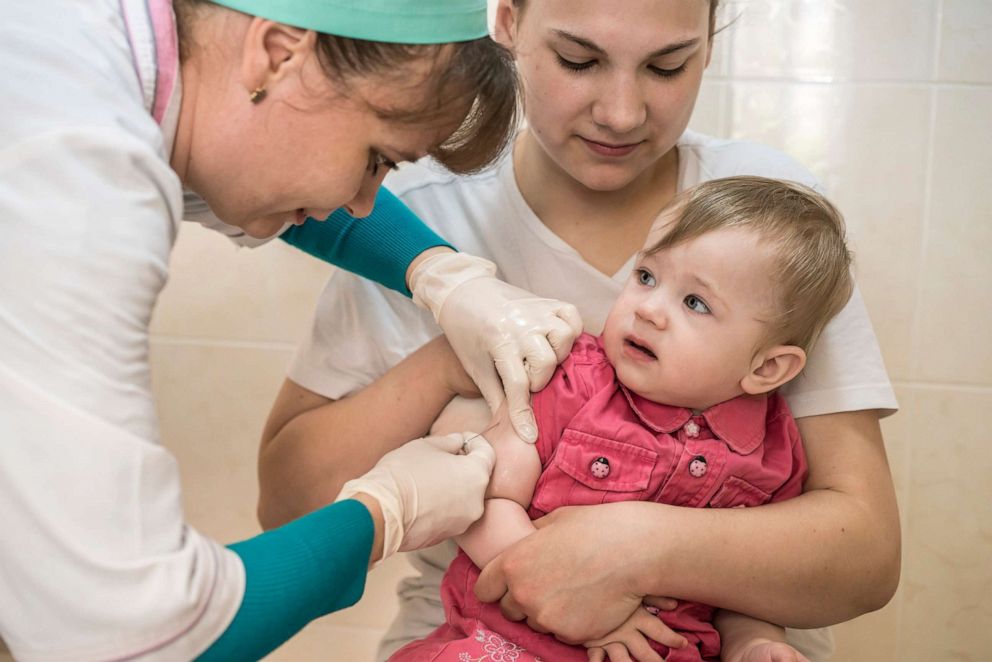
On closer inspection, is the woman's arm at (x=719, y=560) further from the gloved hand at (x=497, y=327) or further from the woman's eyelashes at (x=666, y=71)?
the woman's eyelashes at (x=666, y=71)

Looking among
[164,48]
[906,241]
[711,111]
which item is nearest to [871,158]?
[906,241]

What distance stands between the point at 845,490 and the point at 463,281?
580 millimetres

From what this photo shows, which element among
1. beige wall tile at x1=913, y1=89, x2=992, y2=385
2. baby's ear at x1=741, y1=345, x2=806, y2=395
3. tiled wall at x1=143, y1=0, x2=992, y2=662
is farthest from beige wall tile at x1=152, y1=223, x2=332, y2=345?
beige wall tile at x1=913, y1=89, x2=992, y2=385

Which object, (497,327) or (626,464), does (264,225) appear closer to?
(497,327)

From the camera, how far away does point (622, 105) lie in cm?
130

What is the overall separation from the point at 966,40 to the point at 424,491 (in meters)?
1.46

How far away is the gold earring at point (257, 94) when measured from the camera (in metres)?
0.94

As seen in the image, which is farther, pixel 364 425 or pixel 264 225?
pixel 364 425

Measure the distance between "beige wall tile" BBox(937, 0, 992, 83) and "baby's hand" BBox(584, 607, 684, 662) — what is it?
1312 mm

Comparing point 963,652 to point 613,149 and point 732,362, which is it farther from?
point 613,149

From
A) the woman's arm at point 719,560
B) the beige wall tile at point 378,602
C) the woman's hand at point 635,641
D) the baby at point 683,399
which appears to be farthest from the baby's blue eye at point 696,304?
the beige wall tile at point 378,602

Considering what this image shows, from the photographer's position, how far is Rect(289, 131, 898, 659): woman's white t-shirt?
4.86 ft

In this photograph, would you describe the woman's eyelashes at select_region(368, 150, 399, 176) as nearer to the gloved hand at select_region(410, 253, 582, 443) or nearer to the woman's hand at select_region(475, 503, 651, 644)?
the gloved hand at select_region(410, 253, 582, 443)

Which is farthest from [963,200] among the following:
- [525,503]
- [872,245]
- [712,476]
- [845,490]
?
[525,503]
